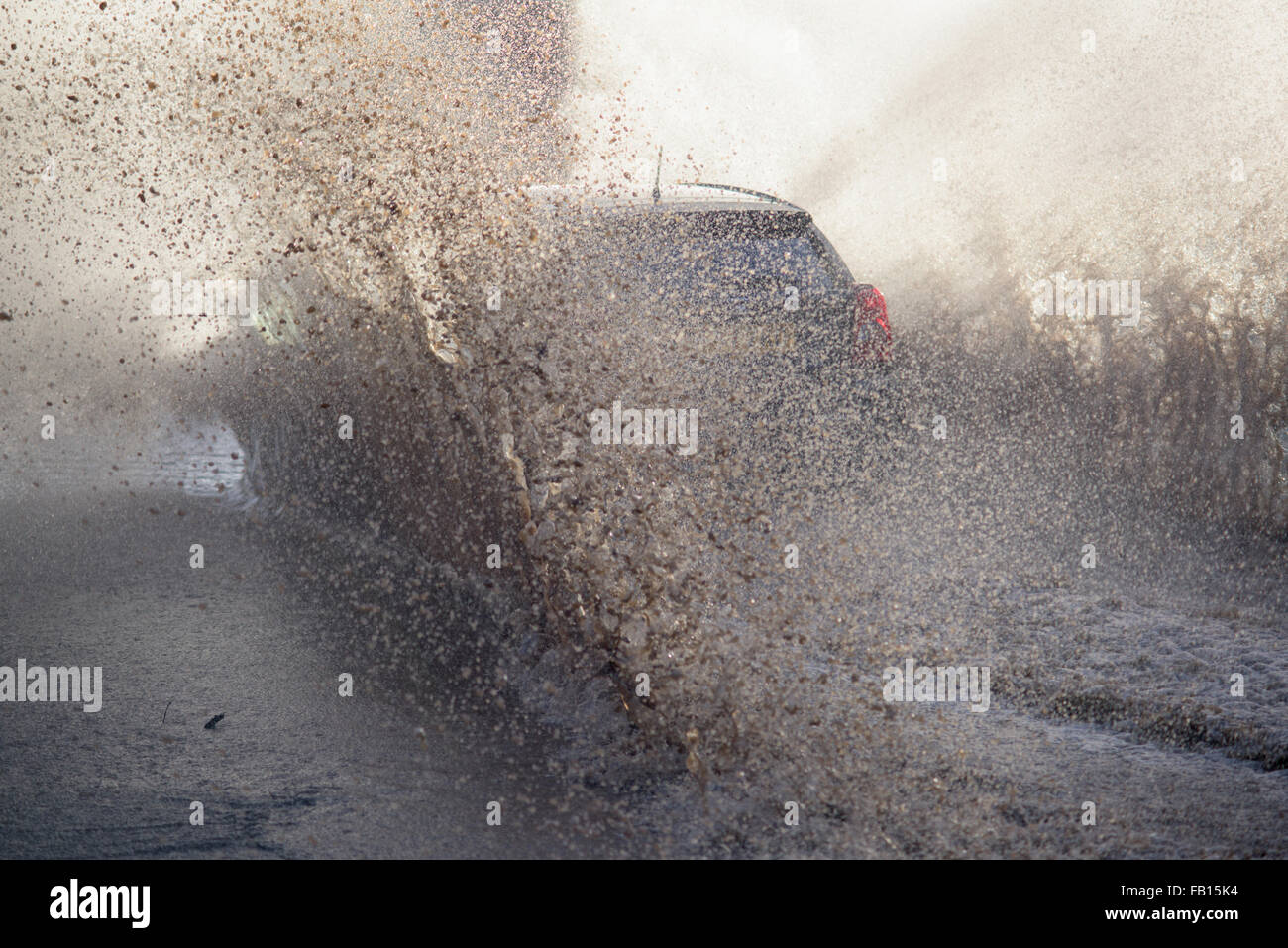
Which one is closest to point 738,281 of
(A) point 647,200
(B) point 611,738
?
(A) point 647,200

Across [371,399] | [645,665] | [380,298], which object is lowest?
[645,665]

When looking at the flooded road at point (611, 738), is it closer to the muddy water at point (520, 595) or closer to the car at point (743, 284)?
the muddy water at point (520, 595)

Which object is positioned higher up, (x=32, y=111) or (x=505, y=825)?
(x=32, y=111)

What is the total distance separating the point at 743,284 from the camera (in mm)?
5797

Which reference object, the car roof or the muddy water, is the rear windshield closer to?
the car roof

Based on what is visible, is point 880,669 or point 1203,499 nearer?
point 880,669

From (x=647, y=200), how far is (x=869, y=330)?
4.47ft

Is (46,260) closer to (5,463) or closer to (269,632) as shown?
(5,463)

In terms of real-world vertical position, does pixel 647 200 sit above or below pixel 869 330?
above

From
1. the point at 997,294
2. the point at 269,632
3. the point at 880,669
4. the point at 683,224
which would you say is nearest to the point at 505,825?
the point at 880,669

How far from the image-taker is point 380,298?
17.3ft

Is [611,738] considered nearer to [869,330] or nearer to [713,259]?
[713,259]

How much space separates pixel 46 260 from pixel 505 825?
14234 millimetres

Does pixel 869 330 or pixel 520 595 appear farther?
pixel 869 330
